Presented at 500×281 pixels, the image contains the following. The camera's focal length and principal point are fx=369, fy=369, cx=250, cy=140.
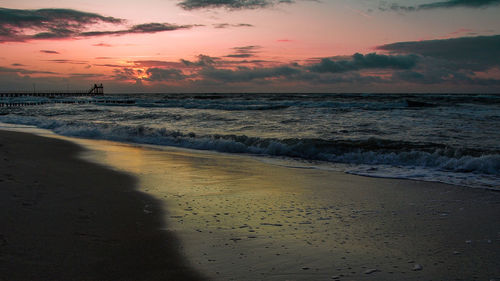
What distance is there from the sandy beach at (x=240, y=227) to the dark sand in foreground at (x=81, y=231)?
1cm

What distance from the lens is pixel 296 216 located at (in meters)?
4.70

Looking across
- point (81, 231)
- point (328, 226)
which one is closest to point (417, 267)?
point (328, 226)

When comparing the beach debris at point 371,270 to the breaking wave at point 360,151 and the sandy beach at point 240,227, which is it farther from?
the breaking wave at point 360,151

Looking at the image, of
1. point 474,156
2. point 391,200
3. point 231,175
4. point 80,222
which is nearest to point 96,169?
point 231,175

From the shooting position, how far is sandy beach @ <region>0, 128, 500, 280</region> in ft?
10.4

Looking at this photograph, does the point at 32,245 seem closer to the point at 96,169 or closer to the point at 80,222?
the point at 80,222

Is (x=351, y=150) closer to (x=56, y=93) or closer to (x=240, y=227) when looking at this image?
(x=240, y=227)

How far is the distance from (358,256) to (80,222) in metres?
3.08

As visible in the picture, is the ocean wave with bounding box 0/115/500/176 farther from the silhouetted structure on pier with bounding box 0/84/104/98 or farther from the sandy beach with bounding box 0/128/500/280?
the silhouetted structure on pier with bounding box 0/84/104/98

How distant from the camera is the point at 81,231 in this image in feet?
13.0

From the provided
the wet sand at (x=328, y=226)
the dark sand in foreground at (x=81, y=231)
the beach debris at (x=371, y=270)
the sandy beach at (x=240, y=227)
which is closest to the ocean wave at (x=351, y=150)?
the wet sand at (x=328, y=226)

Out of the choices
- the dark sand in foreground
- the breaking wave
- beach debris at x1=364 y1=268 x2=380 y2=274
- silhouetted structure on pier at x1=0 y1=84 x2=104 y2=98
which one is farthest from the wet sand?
silhouetted structure on pier at x1=0 y1=84 x2=104 y2=98

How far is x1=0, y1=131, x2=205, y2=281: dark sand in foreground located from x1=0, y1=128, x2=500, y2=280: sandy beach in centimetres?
1

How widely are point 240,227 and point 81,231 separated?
172 cm
